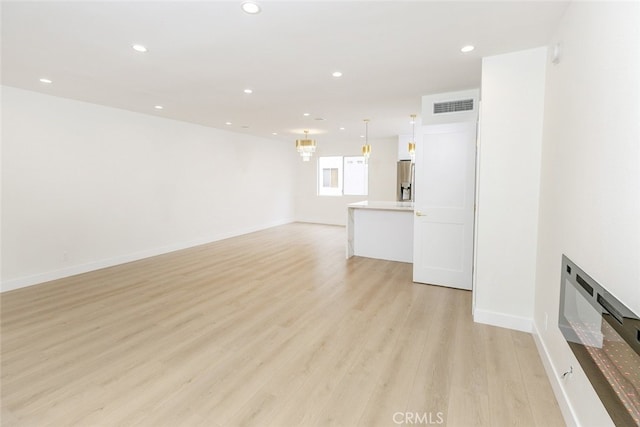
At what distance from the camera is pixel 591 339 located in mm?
1494

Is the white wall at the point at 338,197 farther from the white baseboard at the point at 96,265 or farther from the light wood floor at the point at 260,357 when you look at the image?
the light wood floor at the point at 260,357

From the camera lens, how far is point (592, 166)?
1652 mm

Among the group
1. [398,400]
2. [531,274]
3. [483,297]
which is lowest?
[398,400]

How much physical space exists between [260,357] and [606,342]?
2.24 m

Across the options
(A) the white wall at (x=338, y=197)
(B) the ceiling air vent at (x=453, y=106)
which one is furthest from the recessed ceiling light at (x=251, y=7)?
(A) the white wall at (x=338, y=197)

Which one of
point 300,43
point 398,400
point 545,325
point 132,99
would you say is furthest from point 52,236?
point 545,325

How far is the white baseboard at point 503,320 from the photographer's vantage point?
9.84ft

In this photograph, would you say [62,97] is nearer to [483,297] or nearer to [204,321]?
[204,321]

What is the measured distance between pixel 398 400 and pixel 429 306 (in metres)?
1.75

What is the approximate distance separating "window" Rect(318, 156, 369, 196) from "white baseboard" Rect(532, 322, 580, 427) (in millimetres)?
7268

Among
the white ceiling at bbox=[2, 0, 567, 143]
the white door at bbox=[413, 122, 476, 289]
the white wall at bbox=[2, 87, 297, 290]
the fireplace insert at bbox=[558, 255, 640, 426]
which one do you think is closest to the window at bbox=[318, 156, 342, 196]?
the white wall at bbox=[2, 87, 297, 290]

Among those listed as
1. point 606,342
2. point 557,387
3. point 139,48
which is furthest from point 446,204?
point 139,48

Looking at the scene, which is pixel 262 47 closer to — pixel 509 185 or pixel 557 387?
pixel 509 185

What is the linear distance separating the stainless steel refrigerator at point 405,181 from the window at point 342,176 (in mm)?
1523
